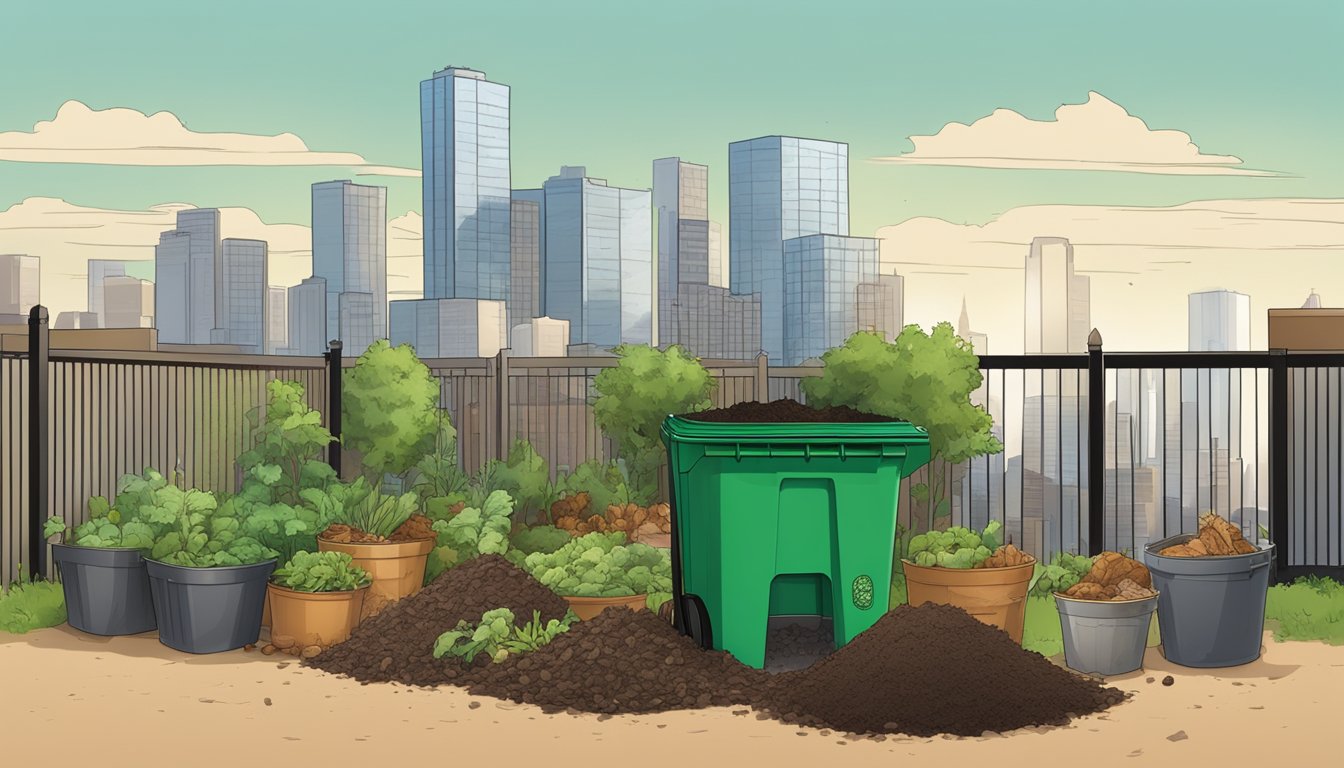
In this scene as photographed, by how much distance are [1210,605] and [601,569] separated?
10.8ft

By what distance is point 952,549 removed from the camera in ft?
23.1

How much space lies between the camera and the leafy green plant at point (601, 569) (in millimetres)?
7129

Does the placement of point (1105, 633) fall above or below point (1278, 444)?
below

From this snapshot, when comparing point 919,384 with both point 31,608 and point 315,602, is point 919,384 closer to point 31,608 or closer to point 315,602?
point 315,602

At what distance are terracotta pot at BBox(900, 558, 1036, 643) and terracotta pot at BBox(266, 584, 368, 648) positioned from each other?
315cm

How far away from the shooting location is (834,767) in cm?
486

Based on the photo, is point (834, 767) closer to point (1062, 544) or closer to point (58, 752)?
point (58, 752)

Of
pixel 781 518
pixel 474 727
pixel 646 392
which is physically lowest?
pixel 474 727

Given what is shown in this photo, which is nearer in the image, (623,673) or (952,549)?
(623,673)

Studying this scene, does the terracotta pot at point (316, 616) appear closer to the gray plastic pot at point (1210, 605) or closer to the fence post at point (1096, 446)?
the gray plastic pot at point (1210, 605)

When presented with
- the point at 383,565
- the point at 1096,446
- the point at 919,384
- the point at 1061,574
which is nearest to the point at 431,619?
the point at 383,565

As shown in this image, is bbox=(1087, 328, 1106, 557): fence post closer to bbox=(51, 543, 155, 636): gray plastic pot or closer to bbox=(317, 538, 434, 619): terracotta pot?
bbox=(317, 538, 434, 619): terracotta pot

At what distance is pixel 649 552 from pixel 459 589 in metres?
1.16

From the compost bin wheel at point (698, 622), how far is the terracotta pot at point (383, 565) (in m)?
1.81
